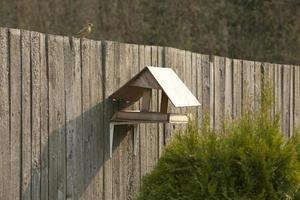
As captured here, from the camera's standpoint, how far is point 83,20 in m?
11.9

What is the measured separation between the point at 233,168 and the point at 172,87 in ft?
3.86

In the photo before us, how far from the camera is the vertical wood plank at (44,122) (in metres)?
4.26

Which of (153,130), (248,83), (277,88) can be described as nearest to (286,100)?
(277,88)

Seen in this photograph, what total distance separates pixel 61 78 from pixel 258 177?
4.79 ft

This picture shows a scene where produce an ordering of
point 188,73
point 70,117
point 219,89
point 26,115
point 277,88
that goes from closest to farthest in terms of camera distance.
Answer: point 26,115 < point 70,117 < point 188,73 < point 219,89 < point 277,88

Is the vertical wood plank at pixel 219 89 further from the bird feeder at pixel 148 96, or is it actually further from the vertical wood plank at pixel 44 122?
the vertical wood plank at pixel 44 122

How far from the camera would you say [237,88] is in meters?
6.32

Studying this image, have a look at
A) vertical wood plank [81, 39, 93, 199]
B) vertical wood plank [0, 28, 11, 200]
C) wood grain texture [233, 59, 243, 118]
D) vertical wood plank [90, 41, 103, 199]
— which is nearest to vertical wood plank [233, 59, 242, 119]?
wood grain texture [233, 59, 243, 118]

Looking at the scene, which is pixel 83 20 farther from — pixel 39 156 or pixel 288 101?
pixel 39 156

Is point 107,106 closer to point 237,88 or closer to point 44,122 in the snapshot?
point 44,122

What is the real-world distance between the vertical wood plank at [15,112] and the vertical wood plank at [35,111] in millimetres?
110

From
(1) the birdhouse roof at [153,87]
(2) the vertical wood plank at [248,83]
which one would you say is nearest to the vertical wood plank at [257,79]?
(2) the vertical wood plank at [248,83]

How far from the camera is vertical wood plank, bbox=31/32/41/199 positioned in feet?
13.8

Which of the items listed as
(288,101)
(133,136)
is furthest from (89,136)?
(288,101)
